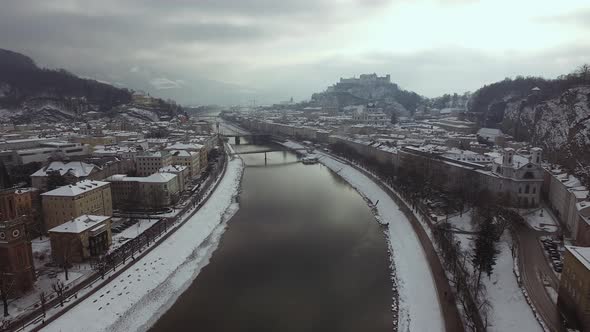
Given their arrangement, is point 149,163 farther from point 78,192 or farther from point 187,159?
point 78,192

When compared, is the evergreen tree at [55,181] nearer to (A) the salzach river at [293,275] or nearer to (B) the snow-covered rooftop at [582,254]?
(A) the salzach river at [293,275]

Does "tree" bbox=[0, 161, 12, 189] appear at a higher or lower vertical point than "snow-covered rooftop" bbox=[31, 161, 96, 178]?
lower

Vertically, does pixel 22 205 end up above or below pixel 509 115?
below

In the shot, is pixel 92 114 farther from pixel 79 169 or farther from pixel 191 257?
pixel 191 257

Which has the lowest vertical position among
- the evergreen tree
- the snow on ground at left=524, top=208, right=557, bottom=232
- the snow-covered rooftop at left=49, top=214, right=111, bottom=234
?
the snow on ground at left=524, top=208, right=557, bottom=232

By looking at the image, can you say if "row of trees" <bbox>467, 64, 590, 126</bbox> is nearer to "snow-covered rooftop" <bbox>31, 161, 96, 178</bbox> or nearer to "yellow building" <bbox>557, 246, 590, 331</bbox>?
"yellow building" <bbox>557, 246, 590, 331</bbox>

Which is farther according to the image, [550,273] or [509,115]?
[509,115]

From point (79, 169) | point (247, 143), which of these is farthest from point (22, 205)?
point (247, 143)

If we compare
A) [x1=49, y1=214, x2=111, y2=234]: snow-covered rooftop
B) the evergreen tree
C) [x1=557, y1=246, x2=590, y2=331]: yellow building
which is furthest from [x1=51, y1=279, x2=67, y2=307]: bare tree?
[x1=557, y1=246, x2=590, y2=331]: yellow building
